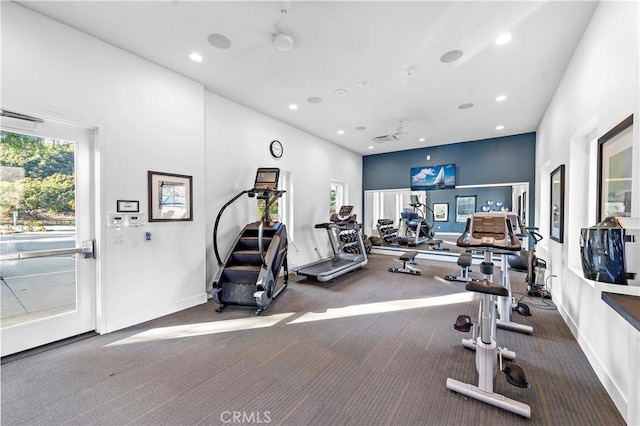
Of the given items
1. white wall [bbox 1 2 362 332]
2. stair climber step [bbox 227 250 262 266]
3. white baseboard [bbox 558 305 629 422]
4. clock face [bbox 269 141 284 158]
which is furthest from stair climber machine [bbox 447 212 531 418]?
clock face [bbox 269 141 284 158]

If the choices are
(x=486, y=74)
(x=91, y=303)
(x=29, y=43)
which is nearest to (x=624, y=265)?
(x=486, y=74)

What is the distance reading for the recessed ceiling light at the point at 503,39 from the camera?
9.53 ft

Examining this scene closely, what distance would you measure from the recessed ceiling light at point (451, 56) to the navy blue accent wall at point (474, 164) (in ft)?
15.7

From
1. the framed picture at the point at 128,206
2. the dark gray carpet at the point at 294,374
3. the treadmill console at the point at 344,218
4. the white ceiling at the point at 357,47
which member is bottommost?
the dark gray carpet at the point at 294,374

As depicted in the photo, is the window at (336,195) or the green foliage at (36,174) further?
the window at (336,195)

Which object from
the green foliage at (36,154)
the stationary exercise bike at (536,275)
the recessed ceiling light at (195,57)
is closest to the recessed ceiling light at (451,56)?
the stationary exercise bike at (536,275)

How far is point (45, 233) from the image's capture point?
2807 millimetres

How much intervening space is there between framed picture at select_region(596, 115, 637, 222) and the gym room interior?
0.03 meters

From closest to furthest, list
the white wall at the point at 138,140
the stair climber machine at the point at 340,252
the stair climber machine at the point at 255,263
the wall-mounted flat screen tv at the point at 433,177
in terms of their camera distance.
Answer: the white wall at the point at 138,140
the stair climber machine at the point at 255,263
the stair climber machine at the point at 340,252
the wall-mounted flat screen tv at the point at 433,177

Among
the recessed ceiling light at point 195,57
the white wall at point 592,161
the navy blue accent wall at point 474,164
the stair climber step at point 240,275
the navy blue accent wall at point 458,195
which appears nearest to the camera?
the white wall at point 592,161

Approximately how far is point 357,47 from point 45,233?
406 cm

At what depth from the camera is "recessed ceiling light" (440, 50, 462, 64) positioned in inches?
126

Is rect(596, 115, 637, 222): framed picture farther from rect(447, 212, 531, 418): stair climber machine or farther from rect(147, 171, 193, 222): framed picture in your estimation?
rect(147, 171, 193, 222): framed picture

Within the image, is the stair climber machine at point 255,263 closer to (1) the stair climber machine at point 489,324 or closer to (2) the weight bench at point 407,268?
(1) the stair climber machine at point 489,324
